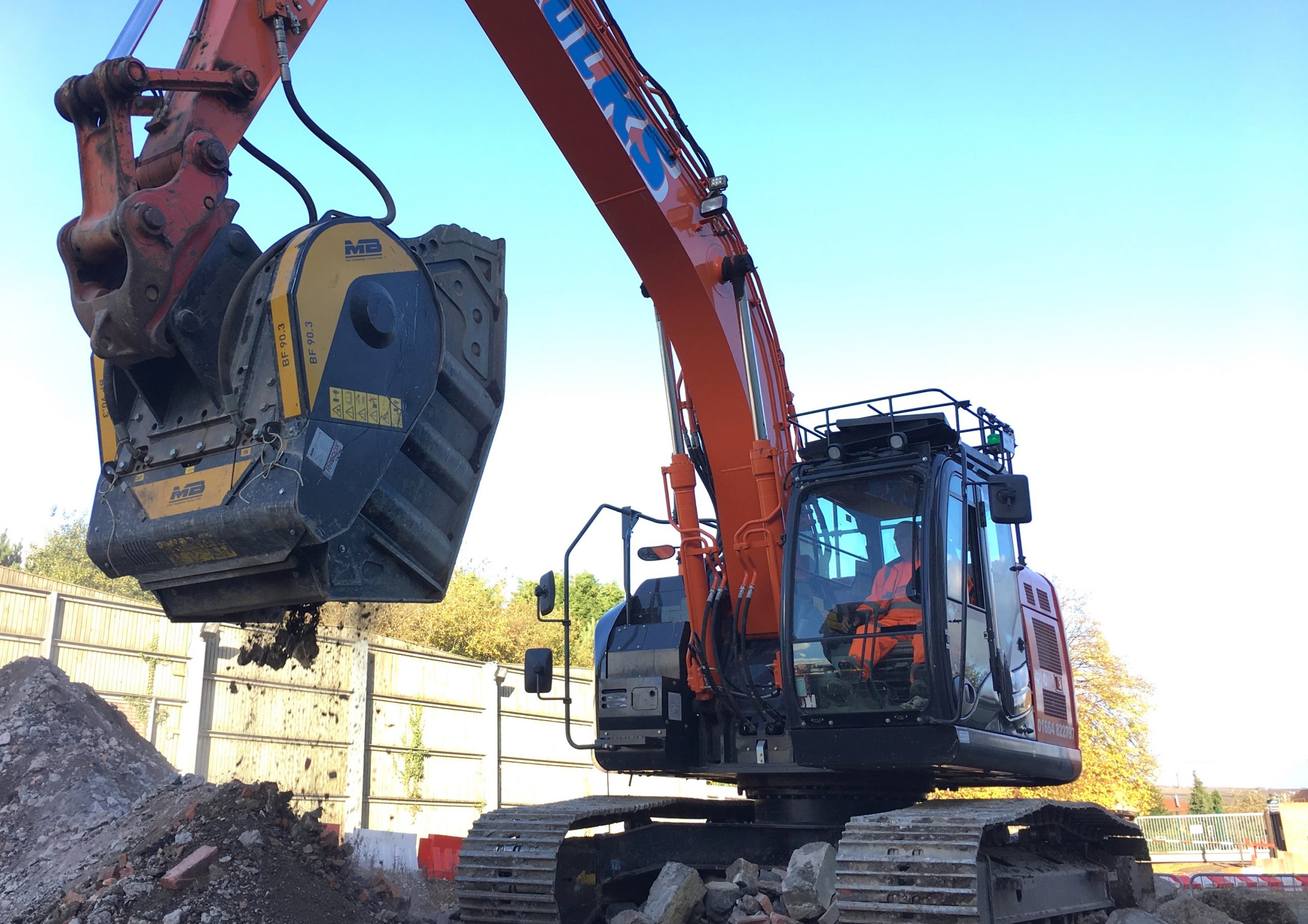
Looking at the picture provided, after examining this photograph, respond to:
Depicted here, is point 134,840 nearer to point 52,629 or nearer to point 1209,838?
point 52,629

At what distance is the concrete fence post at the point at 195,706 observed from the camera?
419 inches

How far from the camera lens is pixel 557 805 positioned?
259 inches

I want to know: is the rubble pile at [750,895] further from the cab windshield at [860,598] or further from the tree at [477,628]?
the tree at [477,628]

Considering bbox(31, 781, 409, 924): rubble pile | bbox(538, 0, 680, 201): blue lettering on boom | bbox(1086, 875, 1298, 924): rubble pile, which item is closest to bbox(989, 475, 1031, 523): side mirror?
bbox(538, 0, 680, 201): blue lettering on boom

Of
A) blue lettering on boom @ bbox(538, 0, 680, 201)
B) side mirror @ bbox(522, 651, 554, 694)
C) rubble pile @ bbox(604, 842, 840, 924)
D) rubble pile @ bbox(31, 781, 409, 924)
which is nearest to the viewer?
rubble pile @ bbox(31, 781, 409, 924)

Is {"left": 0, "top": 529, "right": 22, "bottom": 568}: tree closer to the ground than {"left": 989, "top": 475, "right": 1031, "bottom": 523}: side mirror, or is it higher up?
higher up

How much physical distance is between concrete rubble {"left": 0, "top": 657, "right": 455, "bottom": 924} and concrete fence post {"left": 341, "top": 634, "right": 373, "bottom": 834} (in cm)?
423

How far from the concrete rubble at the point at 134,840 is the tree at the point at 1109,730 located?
15.6 m

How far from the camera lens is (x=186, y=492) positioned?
Result: 4246mm

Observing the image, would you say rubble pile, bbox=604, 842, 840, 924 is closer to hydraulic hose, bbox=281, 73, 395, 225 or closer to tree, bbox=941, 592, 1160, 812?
hydraulic hose, bbox=281, 73, 395, 225

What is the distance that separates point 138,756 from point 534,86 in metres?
5.04

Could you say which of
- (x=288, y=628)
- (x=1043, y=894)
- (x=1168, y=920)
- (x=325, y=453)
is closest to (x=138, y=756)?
(x=288, y=628)

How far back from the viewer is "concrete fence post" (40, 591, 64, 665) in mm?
12320

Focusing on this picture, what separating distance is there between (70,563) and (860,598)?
31849 mm
